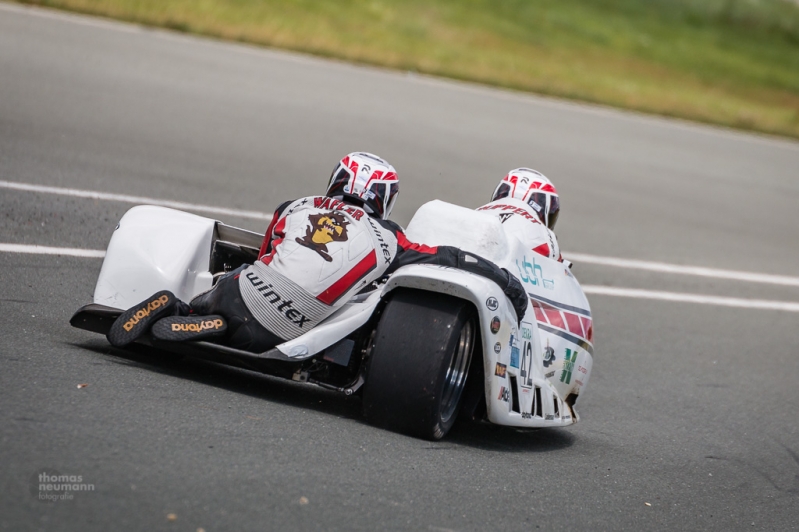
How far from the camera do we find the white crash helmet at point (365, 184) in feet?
20.6

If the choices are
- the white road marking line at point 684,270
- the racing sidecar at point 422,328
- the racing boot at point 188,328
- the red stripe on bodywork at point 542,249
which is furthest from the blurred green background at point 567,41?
the racing boot at point 188,328

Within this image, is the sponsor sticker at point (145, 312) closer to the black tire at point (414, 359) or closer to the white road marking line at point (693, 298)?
the black tire at point (414, 359)

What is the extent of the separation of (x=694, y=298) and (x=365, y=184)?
6181mm

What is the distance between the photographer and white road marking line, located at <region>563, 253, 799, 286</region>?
473 inches

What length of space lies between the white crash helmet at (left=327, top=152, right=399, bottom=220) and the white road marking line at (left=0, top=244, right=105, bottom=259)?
2811 millimetres

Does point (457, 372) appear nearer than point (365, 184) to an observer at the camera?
Yes

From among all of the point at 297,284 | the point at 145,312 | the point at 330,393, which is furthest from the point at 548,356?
the point at 145,312

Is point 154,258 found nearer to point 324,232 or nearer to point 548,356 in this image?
point 324,232

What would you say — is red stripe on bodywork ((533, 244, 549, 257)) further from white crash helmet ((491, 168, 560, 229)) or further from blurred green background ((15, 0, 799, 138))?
blurred green background ((15, 0, 799, 138))

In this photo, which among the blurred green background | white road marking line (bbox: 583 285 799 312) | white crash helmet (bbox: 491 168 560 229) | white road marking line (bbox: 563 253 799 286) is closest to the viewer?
white crash helmet (bbox: 491 168 560 229)

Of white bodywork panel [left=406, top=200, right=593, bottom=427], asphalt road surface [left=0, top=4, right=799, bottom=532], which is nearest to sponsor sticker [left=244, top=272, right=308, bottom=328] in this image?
asphalt road surface [left=0, top=4, right=799, bottom=532]

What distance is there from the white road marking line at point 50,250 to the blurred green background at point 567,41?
1138 centimetres

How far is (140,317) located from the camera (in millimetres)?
5777
